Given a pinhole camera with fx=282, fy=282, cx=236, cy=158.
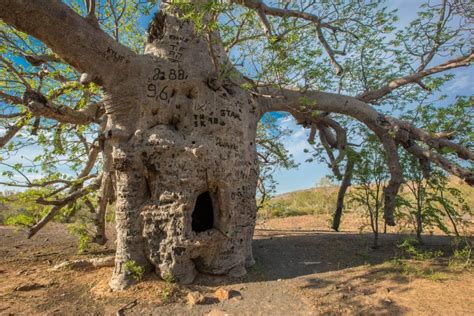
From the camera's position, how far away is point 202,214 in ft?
15.5

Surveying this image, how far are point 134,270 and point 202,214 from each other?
1.40m

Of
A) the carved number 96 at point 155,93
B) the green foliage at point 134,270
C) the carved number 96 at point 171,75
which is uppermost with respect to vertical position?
the carved number 96 at point 171,75

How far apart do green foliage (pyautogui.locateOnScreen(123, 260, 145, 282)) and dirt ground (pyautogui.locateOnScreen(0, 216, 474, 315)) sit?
0.12m

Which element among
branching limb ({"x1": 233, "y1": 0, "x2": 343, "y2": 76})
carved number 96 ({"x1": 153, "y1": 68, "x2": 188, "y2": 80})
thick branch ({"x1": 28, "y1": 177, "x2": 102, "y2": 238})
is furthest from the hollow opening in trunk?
branching limb ({"x1": 233, "y1": 0, "x2": 343, "y2": 76})

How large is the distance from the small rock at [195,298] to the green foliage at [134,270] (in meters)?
0.77

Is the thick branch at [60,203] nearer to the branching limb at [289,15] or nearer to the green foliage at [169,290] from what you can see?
the green foliage at [169,290]

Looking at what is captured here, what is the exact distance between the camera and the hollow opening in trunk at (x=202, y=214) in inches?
183

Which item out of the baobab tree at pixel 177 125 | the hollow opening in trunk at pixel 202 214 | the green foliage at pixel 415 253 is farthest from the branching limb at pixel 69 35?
the green foliage at pixel 415 253

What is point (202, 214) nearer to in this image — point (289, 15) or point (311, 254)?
point (311, 254)

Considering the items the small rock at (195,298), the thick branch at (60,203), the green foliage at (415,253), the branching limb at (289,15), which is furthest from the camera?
the thick branch at (60,203)

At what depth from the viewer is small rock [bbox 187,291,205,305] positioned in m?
3.30

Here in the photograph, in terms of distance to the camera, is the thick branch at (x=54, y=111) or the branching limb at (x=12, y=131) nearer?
the thick branch at (x=54, y=111)

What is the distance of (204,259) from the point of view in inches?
161

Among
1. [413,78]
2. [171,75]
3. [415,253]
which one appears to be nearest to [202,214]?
[171,75]
